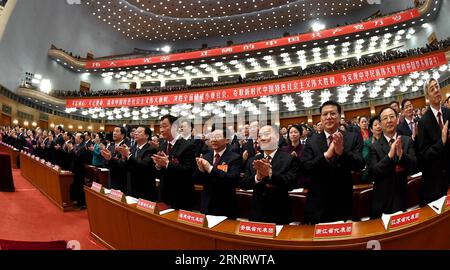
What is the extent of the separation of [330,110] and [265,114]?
51.1 feet

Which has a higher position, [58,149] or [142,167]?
[58,149]

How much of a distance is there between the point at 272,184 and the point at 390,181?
789 millimetres

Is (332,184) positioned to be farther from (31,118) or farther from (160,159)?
(31,118)

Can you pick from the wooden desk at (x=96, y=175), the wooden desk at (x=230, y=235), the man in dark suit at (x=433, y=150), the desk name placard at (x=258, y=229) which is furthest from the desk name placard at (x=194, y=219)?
the wooden desk at (x=96, y=175)

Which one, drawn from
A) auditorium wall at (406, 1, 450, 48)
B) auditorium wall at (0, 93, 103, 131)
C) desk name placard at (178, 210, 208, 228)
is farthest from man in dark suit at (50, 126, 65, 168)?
auditorium wall at (406, 1, 450, 48)

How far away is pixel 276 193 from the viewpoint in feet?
6.11

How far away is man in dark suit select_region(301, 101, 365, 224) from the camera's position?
1688mm

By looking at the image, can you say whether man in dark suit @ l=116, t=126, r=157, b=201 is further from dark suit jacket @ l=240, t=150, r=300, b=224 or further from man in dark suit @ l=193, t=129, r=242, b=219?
dark suit jacket @ l=240, t=150, r=300, b=224

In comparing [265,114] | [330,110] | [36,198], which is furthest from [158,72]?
[330,110]

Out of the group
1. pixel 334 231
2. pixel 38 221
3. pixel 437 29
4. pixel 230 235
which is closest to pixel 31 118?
pixel 38 221

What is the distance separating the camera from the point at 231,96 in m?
13.5

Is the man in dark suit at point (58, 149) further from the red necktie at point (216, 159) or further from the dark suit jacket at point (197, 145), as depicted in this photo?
the red necktie at point (216, 159)

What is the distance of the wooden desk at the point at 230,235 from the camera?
1.13 meters
